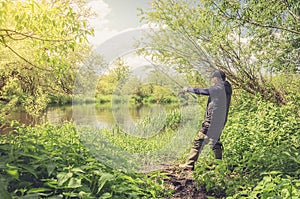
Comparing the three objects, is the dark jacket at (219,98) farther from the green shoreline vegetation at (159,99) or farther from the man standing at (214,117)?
the green shoreline vegetation at (159,99)

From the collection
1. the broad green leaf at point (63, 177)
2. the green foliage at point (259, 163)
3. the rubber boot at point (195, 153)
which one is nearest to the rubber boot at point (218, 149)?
the green foliage at point (259, 163)

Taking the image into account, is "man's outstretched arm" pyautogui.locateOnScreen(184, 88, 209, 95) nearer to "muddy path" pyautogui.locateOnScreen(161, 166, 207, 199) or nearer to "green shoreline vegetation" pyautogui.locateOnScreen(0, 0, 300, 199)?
"green shoreline vegetation" pyautogui.locateOnScreen(0, 0, 300, 199)

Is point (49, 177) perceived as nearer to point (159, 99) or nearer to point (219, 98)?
point (159, 99)

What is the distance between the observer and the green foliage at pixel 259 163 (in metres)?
2.49

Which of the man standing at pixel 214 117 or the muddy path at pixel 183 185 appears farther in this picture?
the man standing at pixel 214 117

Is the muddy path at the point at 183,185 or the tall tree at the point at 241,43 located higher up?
the tall tree at the point at 241,43

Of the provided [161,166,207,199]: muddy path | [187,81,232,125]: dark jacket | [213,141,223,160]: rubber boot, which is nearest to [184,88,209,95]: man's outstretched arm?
[187,81,232,125]: dark jacket

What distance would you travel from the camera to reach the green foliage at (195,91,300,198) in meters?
2.49

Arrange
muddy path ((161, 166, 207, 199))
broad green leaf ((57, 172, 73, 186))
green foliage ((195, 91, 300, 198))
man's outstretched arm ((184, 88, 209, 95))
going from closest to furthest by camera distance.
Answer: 1. broad green leaf ((57, 172, 73, 186))
2. green foliage ((195, 91, 300, 198))
3. muddy path ((161, 166, 207, 199))
4. man's outstretched arm ((184, 88, 209, 95))

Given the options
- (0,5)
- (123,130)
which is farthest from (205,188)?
(0,5)

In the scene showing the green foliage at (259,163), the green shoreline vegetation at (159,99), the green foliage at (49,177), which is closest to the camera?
the green foliage at (49,177)

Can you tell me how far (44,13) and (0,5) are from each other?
41 centimetres

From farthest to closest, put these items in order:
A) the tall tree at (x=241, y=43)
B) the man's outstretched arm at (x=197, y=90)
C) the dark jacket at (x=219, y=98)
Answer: the tall tree at (x=241, y=43)
the dark jacket at (x=219, y=98)
the man's outstretched arm at (x=197, y=90)

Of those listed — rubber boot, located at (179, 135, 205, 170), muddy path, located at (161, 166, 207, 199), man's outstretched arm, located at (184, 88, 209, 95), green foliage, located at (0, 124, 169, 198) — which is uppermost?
man's outstretched arm, located at (184, 88, 209, 95)
